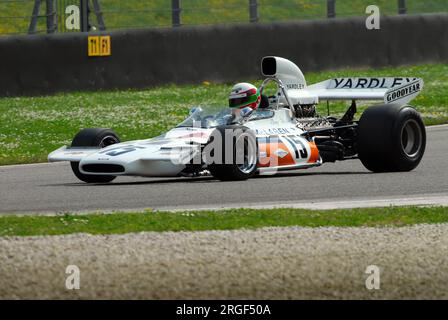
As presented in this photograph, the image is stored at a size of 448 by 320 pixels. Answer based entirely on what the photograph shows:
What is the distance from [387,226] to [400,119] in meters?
4.22

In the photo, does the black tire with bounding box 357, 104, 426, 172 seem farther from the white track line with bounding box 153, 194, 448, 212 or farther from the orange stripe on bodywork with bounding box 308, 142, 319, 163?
the white track line with bounding box 153, 194, 448, 212

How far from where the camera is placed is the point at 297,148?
13641 mm

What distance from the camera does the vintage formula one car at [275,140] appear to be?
12.8m

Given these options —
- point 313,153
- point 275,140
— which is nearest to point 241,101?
point 275,140

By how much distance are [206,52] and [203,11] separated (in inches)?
77.2

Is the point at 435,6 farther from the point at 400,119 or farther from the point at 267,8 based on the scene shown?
the point at 400,119

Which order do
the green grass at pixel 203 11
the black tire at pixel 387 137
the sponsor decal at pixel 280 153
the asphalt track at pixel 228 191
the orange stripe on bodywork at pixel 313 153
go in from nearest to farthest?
1. the asphalt track at pixel 228 191
2. the sponsor decal at pixel 280 153
3. the black tire at pixel 387 137
4. the orange stripe on bodywork at pixel 313 153
5. the green grass at pixel 203 11

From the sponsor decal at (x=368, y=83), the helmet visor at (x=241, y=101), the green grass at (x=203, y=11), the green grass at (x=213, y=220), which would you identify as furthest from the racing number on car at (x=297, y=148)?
the green grass at (x=203, y=11)

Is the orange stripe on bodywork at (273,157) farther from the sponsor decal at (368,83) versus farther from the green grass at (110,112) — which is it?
the green grass at (110,112)

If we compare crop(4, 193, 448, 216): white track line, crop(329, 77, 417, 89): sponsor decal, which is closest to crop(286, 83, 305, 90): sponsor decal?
crop(329, 77, 417, 89): sponsor decal

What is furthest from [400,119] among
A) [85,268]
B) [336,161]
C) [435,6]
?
[435,6]

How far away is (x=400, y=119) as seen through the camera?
1367 centimetres

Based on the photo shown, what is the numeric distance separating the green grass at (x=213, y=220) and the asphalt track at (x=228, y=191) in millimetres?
805

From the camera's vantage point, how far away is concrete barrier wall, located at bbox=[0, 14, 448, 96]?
1988 cm
